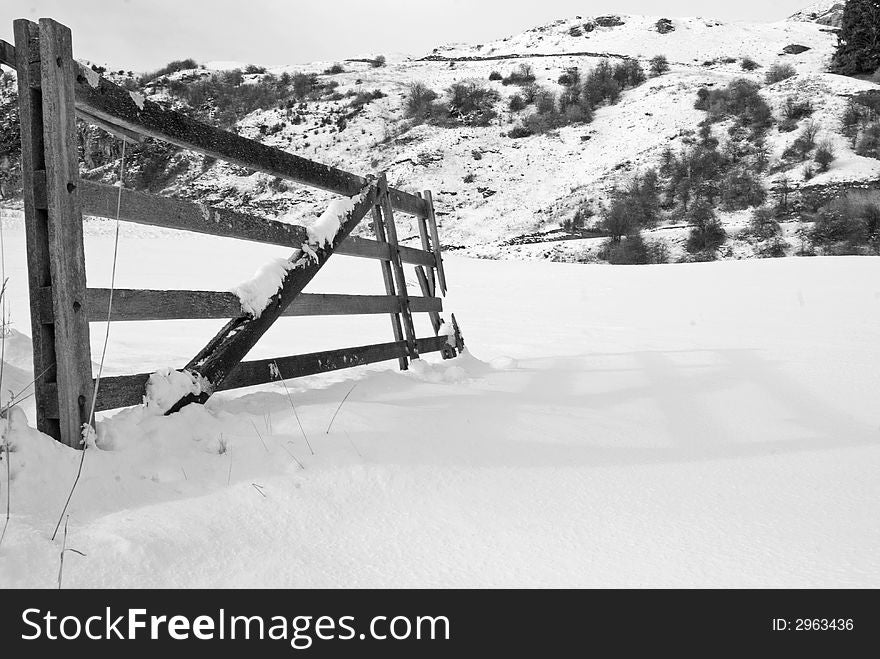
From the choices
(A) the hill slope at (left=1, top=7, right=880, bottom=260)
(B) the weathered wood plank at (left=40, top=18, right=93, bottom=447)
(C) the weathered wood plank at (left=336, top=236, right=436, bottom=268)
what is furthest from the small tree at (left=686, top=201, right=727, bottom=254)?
(B) the weathered wood plank at (left=40, top=18, right=93, bottom=447)

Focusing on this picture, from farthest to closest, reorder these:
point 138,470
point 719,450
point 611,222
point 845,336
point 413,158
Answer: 1. point 413,158
2. point 611,222
3. point 845,336
4. point 719,450
5. point 138,470

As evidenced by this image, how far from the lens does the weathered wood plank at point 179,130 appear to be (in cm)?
234

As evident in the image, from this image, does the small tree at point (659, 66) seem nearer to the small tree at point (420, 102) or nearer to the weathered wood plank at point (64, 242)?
the small tree at point (420, 102)

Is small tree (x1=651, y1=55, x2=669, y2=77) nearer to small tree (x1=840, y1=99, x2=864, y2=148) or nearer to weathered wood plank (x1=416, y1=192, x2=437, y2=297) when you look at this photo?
small tree (x1=840, y1=99, x2=864, y2=148)

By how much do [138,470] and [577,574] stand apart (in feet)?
4.69

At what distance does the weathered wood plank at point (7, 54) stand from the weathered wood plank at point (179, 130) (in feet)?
0.75

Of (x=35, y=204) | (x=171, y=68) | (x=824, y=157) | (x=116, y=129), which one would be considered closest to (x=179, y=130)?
(x=116, y=129)

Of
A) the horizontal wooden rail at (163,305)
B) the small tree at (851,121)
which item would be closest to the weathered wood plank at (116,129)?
the horizontal wooden rail at (163,305)

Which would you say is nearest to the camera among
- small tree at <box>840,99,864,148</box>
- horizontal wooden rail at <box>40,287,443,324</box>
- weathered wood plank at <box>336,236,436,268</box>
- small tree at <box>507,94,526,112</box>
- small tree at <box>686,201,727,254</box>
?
horizontal wooden rail at <box>40,287,443,324</box>

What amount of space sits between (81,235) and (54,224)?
0.50 feet

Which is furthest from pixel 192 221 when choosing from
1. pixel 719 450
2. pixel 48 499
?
pixel 719 450

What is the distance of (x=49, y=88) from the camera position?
214 centimetres

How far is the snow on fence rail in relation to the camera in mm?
2143
